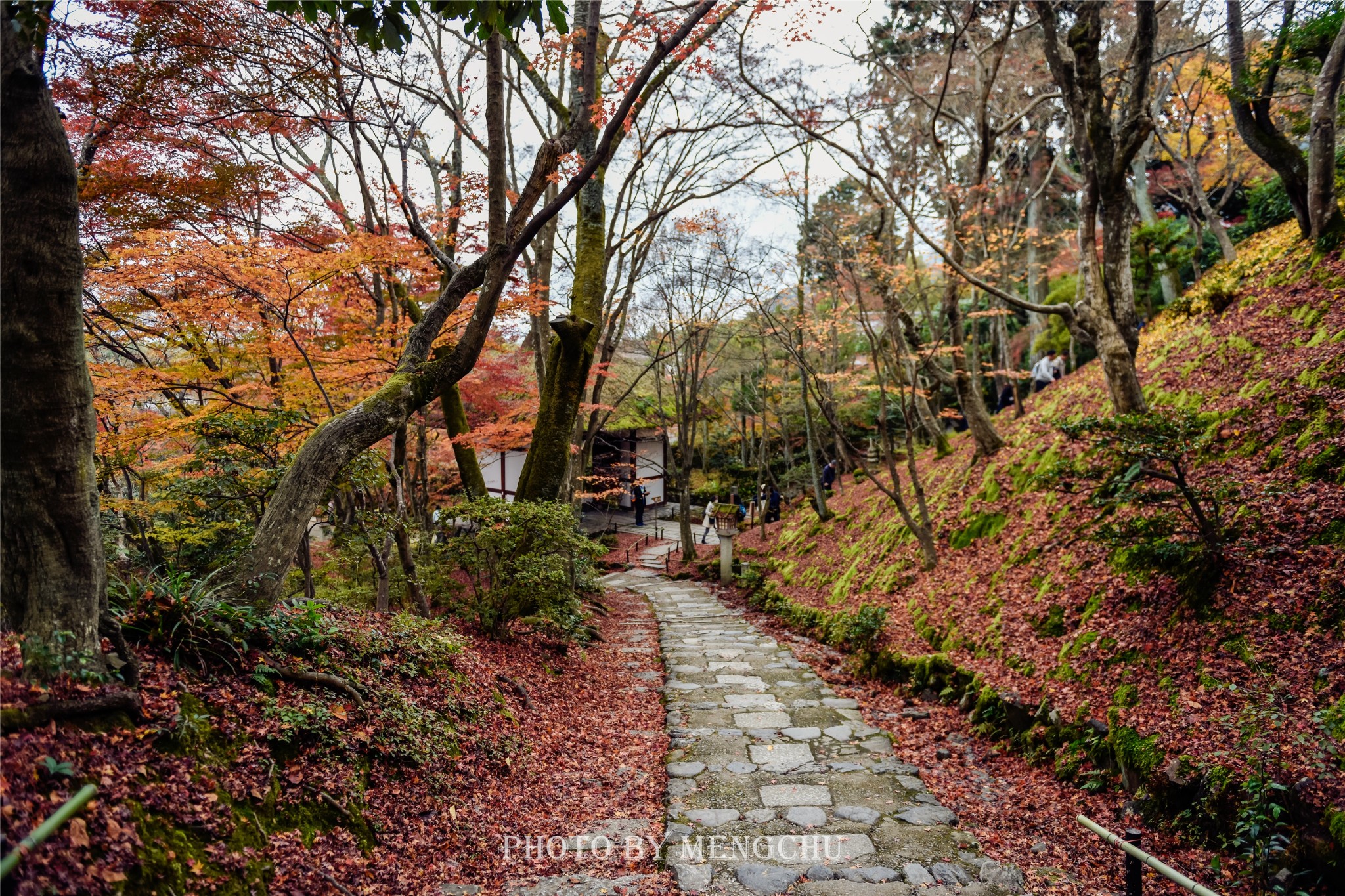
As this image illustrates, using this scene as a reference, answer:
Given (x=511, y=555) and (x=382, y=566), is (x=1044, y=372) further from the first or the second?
(x=382, y=566)

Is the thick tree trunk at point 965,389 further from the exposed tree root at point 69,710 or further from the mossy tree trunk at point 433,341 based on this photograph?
the exposed tree root at point 69,710

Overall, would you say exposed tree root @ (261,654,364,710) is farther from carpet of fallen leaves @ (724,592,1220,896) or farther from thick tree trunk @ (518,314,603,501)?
thick tree trunk @ (518,314,603,501)

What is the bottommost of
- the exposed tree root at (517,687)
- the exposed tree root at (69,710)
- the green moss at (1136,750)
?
the exposed tree root at (517,687)

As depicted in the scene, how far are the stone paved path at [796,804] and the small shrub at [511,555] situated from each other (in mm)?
1796

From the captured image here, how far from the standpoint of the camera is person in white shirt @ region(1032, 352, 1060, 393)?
Result: 45.7 feet

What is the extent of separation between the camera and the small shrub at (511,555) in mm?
6445

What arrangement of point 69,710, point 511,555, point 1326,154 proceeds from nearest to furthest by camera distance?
point 69,710, point 1326,154, point 511,555

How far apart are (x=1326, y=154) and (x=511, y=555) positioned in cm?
905

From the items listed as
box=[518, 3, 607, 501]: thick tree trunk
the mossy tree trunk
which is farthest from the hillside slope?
the mossy tree trunk

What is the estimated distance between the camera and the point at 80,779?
7.36 ft

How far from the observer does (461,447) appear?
9328mm

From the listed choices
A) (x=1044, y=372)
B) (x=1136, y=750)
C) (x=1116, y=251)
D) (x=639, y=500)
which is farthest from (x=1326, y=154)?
(x=639, y=500)

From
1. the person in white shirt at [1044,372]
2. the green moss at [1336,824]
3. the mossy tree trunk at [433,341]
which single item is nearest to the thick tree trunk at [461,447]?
the mossy tree trunk at [433,341]

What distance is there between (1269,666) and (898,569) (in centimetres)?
549
